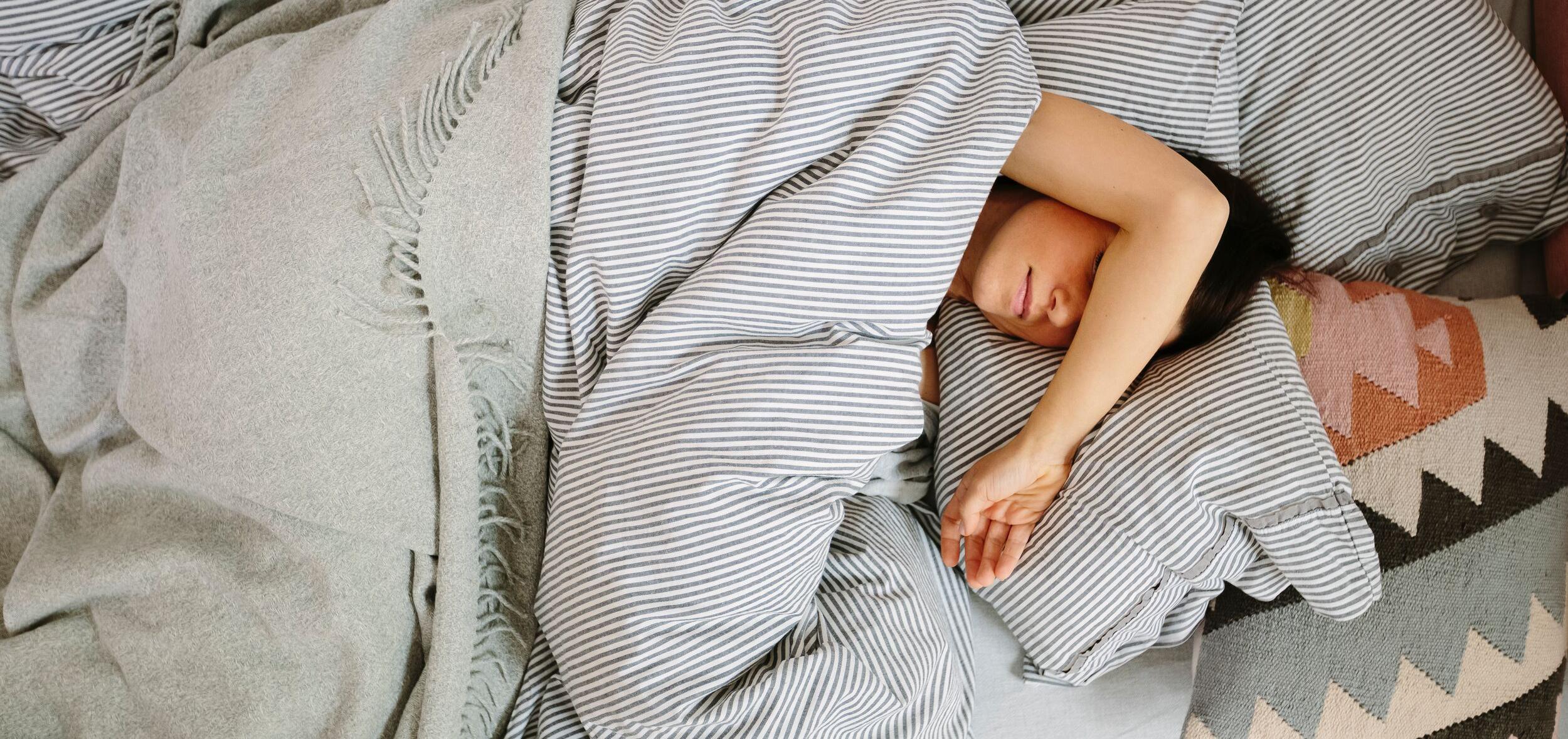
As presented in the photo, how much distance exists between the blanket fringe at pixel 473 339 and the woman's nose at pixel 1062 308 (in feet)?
1.86

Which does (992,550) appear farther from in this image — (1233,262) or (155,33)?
(155,33)

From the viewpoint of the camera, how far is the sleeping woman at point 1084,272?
36.1 inches

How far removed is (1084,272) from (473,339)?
65cm

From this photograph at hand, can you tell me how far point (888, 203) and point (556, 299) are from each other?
36cm

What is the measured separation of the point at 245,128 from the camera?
0.94 m

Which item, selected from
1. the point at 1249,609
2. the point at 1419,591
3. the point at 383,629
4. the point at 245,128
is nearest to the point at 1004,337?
the point at 1249,609

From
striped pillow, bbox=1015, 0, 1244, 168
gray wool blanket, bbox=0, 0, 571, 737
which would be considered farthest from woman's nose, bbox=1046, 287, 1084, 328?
gray wool blanket, bbox=0, 0, 571, 737

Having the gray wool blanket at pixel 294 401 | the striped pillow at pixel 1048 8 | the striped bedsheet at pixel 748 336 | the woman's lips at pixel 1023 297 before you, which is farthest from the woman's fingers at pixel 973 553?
the striped pillow at pixel 1048 8

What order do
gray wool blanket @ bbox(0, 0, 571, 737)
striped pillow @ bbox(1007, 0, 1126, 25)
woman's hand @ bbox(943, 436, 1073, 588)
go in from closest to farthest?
1. gray wool blanket @ bbox(0, 0, 571, 737)
2. woman's hand @ bbox(943, 436, 1073, 588)
3. striped pillow @ bbox(1007, 0, 1126, 25)

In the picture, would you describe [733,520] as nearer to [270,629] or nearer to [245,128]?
[270,629]

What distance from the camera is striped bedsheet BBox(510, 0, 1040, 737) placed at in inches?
34.6

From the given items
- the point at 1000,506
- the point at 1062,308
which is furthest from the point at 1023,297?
the point at 1000,506

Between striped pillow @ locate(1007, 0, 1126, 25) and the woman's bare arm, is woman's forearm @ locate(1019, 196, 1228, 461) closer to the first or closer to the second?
the woman's bare arm

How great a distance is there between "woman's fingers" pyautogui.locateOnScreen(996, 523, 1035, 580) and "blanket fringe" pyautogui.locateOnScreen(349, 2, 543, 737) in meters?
0.53
